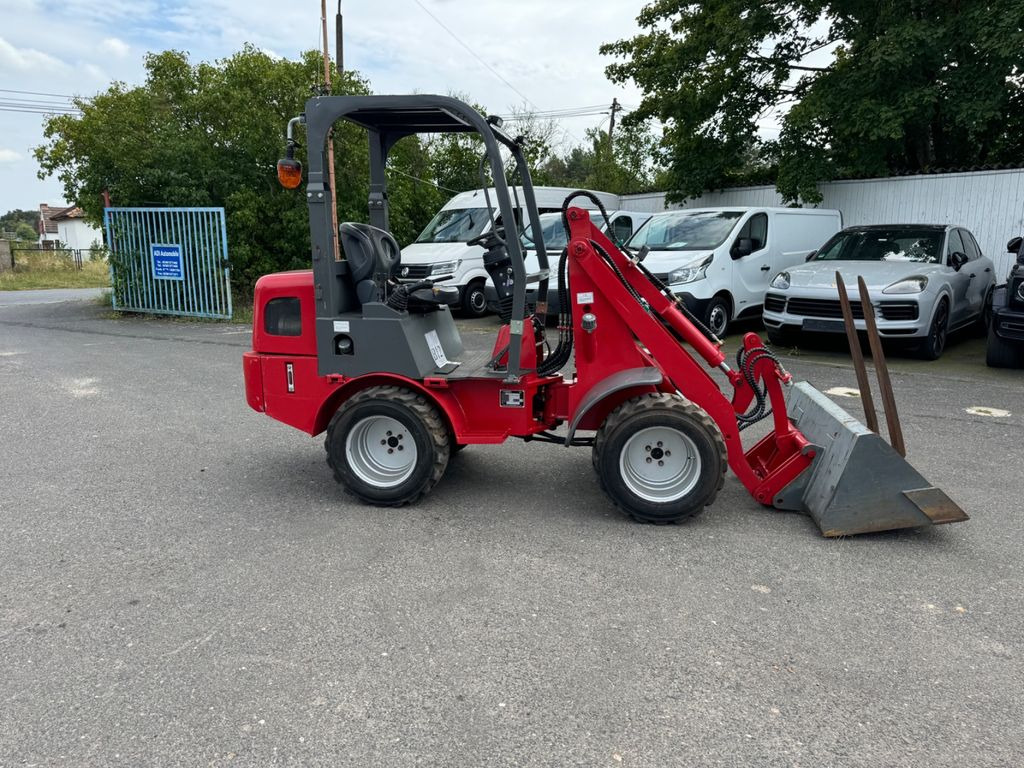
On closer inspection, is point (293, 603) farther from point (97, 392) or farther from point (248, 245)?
point (248, 245)

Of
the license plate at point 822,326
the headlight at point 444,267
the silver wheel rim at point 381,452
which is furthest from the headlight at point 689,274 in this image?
the silver wheel rim at point 381,452

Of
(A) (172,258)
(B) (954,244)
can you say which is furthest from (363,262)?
(A) (172,258)

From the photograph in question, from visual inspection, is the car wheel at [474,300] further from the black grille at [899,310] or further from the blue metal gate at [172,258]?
the black grille at [899,310]

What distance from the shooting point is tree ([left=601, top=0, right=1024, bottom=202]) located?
12172 millimetres

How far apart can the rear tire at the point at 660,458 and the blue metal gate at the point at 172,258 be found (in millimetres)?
11964

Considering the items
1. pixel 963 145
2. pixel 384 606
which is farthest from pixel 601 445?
pixel 963 145

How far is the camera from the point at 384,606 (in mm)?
3604

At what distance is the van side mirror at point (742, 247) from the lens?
11242mm

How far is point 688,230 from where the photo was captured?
11.8 metres

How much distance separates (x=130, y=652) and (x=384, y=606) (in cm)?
107

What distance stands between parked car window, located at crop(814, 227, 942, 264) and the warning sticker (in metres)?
7.56

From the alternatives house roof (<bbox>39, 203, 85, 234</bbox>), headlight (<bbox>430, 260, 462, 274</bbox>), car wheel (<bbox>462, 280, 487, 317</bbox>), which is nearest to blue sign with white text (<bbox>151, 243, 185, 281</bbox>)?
headlight (<bbox>430, 260, 462, 274</bbox>)

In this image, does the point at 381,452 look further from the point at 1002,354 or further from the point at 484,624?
the point at 1002,354

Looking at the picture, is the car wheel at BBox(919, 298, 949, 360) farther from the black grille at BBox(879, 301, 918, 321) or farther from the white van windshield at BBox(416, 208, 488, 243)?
the white van windshield at BBox(416, 208, 488, 243)
